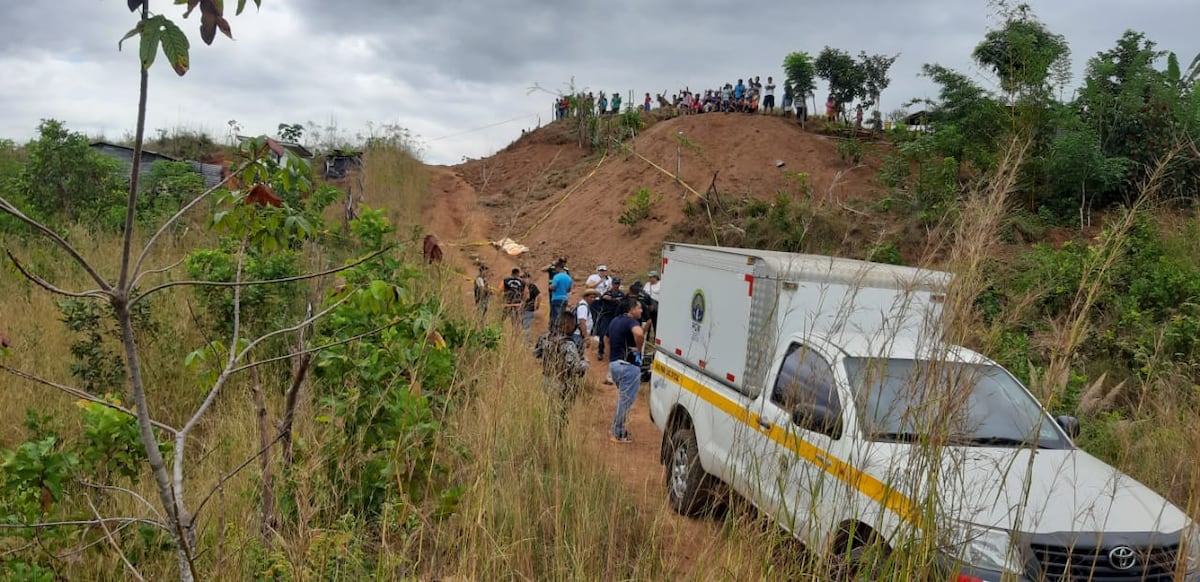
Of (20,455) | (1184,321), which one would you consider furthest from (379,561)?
(1184,321)

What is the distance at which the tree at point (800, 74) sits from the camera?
84.7ft

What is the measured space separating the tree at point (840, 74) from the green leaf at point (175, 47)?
2558cm

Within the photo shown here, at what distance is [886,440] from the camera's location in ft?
8.64

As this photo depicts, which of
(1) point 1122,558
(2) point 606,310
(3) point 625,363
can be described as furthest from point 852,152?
(1) point 1122,558

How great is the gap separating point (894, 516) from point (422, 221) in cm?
2346

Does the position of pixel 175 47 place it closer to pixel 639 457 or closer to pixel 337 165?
pixel 639 457

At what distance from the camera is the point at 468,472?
3568mm

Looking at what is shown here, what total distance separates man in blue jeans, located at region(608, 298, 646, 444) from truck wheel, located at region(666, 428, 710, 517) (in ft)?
4.11

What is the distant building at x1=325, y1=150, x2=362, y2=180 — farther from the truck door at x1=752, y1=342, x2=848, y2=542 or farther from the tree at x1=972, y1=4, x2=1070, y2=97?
the truck door at x1=752, y1=342, x2=848, y2=542

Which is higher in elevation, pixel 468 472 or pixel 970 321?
pixel 970 321

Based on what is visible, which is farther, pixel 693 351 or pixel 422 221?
pixel 422 221

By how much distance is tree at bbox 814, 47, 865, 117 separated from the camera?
2481cm

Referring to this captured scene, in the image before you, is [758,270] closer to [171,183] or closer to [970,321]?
[970,321]

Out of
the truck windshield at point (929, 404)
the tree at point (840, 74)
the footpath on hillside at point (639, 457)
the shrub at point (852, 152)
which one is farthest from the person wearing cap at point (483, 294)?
the tree at point (840, 74)
